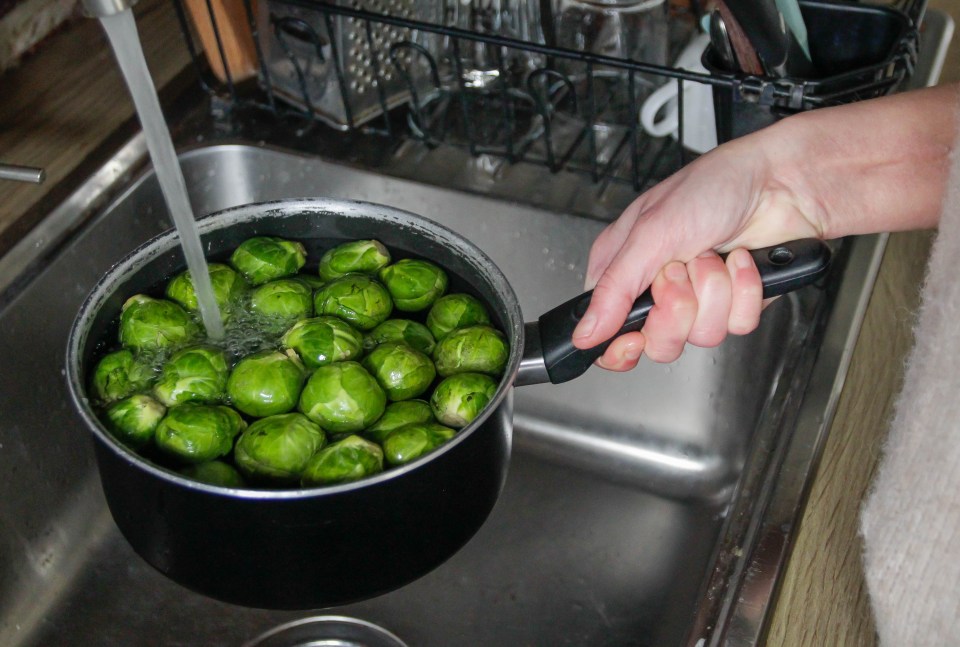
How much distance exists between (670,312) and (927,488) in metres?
0.30

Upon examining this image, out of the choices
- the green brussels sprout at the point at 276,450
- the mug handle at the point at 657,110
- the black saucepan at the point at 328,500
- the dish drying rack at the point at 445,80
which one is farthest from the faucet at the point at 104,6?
the mug handle at the point at 657,110

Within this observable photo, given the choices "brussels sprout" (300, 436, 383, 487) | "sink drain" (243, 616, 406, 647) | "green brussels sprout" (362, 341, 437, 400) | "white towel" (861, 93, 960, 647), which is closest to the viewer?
"white towel" (861, 93, 960, 647)

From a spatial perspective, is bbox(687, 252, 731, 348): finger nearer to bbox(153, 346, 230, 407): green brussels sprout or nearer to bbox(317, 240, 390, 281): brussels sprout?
bbox(317, 240, 390, 281): brussels sprout

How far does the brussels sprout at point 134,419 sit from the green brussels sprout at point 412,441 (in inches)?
7.5

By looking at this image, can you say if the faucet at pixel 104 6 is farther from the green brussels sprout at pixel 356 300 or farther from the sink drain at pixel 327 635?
the sink drain at pixel 327 635

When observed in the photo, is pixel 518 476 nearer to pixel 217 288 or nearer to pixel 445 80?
pixel 217 288

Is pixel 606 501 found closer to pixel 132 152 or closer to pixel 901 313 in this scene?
pixel 901 313

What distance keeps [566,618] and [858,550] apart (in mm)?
313

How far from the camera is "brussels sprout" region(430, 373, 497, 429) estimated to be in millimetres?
825

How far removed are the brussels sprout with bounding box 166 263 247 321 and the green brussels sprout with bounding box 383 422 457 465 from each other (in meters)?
0.22

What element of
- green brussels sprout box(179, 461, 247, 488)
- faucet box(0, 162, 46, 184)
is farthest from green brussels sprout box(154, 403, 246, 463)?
faucet box(0, 162, 46, 184)

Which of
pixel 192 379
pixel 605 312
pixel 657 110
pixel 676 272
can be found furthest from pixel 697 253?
pixel 192 379

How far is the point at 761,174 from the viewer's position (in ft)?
3.01

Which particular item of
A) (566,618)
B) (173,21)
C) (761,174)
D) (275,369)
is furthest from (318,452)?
(173,21)
